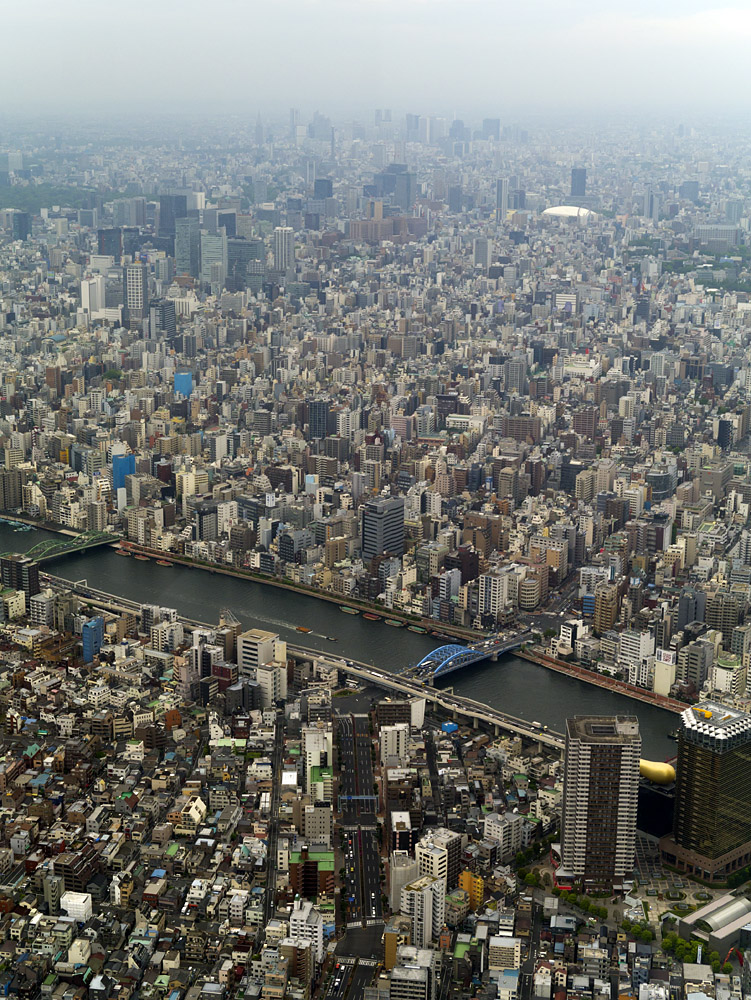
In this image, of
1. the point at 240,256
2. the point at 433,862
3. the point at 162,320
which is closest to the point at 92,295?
the point at 162,320

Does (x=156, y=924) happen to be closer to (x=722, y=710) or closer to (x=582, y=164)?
(x=722, y=710)

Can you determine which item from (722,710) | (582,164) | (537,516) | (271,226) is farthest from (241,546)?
(582,164)

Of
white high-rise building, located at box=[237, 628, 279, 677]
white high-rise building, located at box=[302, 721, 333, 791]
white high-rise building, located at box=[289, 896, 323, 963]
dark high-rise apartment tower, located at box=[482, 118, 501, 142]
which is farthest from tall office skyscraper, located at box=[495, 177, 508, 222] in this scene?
white high-rise building, located at box=[289, 896, 323, 963]

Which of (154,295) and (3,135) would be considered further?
(154,295)

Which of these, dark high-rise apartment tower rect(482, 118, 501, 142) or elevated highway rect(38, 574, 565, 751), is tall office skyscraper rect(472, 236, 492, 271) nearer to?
dark high-rise apartment tower rect(482, 118, 501, 142)

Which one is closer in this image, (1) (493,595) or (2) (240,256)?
(1) (493,595)

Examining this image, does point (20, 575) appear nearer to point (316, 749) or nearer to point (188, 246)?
point (316, 749)

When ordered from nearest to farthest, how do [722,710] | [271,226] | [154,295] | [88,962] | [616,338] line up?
[88,962]
[722,710]
[616,338]
[154,295]
[271,226]

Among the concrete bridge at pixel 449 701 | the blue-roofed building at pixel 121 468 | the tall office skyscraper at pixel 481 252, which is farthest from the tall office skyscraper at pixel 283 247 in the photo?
the concrete bridge at pixel 449 701
